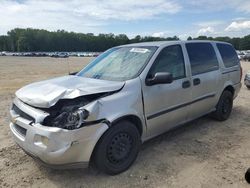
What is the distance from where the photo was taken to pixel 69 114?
3188mm

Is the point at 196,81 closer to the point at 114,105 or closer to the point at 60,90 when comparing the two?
the point at 114,105

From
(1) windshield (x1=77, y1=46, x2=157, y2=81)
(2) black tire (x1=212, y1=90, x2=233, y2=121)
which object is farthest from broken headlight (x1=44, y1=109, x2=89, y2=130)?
(2) black tire (x1=212, y1=90, x2=233, y2=121)

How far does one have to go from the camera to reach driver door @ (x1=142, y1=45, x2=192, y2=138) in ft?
13.2

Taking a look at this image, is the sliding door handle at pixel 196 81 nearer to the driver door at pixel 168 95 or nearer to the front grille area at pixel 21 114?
the driver door at pixel 168 95

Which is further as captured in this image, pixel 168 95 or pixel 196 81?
pixel 196 81

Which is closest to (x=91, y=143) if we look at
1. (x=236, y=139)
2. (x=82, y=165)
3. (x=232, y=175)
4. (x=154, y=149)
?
(x=82, y=165)

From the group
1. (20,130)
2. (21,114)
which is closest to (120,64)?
(21,114)

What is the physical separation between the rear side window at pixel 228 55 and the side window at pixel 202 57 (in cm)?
39

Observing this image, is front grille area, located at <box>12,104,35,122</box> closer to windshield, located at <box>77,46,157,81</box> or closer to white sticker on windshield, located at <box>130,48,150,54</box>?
windshield, located at <box>77,46,157,81</box>

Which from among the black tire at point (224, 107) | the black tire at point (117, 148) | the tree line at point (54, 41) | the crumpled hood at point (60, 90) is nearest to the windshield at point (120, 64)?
the crumpled hood at point (60, 90)

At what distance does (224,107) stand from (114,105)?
3540 mm

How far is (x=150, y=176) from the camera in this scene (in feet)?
11.8

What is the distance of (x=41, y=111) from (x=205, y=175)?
234 centimetres

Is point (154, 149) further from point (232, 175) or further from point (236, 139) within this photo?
point (236, 139)
